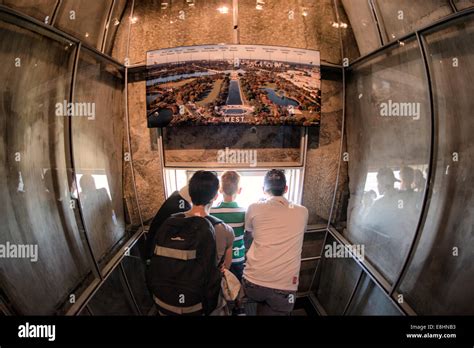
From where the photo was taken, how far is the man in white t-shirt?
840 millimetres

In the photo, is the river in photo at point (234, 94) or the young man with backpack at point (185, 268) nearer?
the young man with backpack at point (185, 268)

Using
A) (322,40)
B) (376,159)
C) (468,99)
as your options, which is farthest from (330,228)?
(322,40)

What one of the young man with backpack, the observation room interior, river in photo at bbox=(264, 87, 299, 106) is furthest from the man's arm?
river in photo at bbox=(264, 87, 299, 106)

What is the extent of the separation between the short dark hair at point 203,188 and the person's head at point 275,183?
8.5 inches

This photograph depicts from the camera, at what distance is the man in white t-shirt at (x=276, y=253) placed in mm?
840

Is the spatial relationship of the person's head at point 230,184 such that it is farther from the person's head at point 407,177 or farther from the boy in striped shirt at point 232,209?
the person's head at point 407,177

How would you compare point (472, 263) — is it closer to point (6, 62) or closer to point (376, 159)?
point (376, 159)

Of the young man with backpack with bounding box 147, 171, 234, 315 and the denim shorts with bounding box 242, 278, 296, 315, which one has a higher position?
the young man with backpack with bounding box 147, 171, 234, 315

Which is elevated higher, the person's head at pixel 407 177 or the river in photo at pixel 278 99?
the river in photo at pixel 278 99

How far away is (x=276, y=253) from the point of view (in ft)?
2.76

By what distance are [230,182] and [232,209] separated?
0.11 metres

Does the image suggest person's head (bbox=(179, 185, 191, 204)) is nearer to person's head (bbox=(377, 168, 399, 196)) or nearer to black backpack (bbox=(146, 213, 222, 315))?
black backpack (bbox=(146, 213, 222, 315))

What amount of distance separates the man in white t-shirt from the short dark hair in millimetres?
198

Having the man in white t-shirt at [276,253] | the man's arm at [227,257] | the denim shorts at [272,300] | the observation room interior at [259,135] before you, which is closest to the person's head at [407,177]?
the observation room interior at [259,135]
